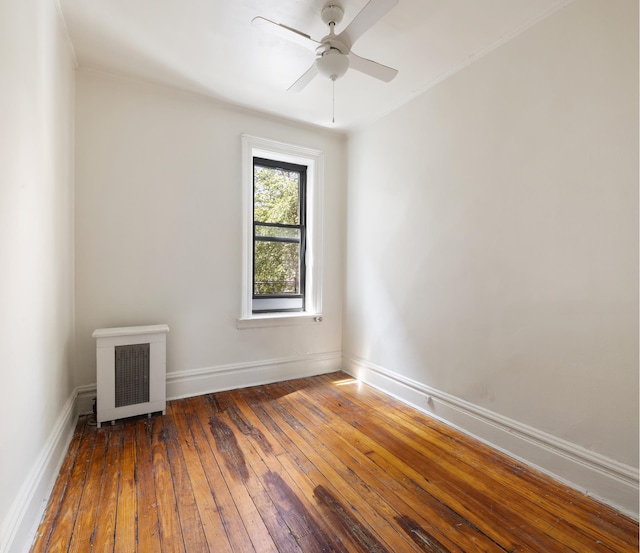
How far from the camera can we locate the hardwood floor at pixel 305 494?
146 centimetres

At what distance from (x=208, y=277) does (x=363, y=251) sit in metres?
1.58

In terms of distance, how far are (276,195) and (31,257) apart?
2352 mm

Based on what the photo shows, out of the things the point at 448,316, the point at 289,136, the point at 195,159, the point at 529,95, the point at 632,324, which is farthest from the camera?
the point at 289,136

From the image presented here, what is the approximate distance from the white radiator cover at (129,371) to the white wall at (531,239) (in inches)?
79.2

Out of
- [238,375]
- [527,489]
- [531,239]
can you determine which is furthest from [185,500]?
[531,239]

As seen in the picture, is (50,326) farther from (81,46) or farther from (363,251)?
(363,251)

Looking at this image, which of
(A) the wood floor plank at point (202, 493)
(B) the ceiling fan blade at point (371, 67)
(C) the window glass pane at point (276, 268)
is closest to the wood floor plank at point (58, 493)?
(A) the wood floor plank at point (202, 493)

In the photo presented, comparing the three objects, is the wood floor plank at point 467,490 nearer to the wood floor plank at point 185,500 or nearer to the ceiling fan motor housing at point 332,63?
the wood floor plank at point 185,500

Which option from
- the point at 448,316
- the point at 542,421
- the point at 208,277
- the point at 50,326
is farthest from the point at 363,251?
the point at 50,326

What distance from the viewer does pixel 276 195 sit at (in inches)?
142

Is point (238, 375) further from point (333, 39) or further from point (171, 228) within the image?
point (333, 39)

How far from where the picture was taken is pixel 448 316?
8.53 feet

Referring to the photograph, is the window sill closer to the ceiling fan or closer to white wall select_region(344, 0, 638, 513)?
white wall select_region(344, 0, 638, 513)

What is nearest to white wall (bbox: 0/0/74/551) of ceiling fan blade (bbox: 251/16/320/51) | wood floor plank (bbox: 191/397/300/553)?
wood floor plank (bbox: 191/397/300/553)
